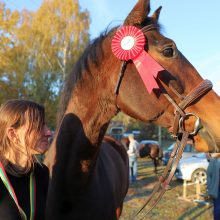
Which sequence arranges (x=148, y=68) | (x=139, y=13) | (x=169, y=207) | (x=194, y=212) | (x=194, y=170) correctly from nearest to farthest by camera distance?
(x=148, y=68) < (x=139, y=13) < (x=194, y=212) < (x=169, y=207) < (x=194, y=170)

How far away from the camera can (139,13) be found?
92.4 inches

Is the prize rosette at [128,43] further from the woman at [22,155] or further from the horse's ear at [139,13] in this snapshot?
the woman at [22,155]

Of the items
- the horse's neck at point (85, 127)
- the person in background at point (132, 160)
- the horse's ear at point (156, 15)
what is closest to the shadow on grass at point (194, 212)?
the person in background at point (132, 160)

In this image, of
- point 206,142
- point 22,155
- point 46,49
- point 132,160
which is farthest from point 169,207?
point 46,49

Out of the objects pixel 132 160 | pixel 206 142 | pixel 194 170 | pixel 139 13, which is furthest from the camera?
pixel 132 160

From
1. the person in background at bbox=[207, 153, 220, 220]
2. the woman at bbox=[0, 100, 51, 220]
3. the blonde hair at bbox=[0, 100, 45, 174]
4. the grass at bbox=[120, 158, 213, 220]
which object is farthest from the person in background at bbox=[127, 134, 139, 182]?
the blonde hair at bbox=[0, 100, 45, 174]

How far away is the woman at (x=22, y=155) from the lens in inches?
65.6

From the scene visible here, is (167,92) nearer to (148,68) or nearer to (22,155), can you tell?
(148,68)

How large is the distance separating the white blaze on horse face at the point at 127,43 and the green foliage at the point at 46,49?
727 inches

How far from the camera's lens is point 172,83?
2.19 m

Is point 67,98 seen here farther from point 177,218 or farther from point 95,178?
point 177,218

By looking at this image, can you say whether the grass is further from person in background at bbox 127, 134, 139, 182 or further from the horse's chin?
the horse's chin

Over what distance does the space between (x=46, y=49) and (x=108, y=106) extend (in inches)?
898

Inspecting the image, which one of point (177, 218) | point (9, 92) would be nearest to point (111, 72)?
point (177, 218)
